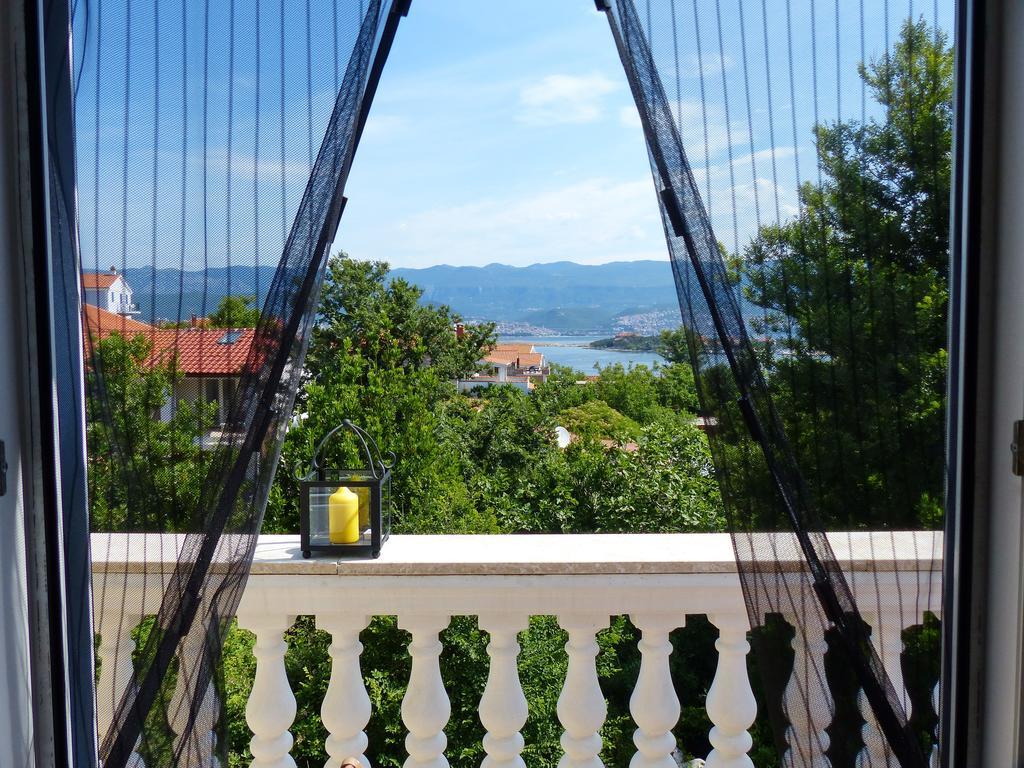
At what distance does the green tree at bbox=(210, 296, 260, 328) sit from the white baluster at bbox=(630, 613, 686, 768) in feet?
2.32

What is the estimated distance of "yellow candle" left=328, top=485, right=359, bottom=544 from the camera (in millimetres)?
1295

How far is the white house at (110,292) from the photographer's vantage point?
3.49 feet

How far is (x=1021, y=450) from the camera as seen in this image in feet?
3.22

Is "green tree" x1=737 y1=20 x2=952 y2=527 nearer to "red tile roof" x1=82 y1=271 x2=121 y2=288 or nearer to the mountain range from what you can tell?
the mountain range

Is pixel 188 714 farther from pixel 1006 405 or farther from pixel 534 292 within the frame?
pixel 534 292

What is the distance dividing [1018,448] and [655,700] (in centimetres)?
62

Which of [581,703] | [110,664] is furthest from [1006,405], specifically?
[110,664]

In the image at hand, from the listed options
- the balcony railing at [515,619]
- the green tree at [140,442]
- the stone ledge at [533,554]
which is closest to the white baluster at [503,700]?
the balcony railing at [515,619]

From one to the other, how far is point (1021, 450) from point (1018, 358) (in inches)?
4.5

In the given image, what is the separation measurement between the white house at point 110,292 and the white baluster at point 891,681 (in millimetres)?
1093

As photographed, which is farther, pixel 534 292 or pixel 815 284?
pixel 534 292

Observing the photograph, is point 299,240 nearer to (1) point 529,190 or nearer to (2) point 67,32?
(2) point 67,32

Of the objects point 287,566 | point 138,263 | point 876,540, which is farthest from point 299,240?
point 876,540

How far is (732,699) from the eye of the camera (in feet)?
4.03
